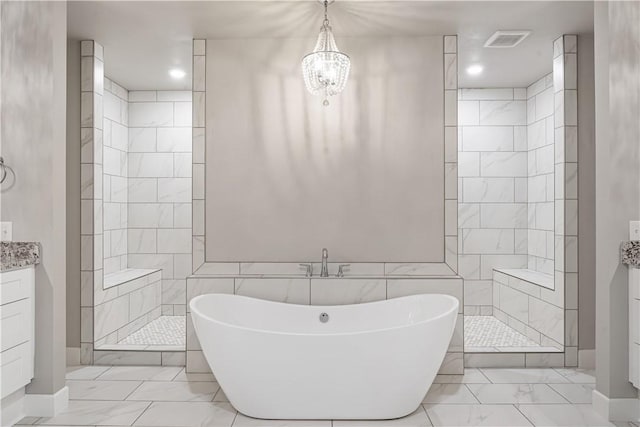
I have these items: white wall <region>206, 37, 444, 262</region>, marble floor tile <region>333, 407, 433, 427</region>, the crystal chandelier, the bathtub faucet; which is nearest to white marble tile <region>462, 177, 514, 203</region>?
white wall <region>206, 37, 444, 262</region>

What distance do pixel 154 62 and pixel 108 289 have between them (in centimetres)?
207

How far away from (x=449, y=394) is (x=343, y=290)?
1001mm

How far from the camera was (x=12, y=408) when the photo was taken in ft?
8.84

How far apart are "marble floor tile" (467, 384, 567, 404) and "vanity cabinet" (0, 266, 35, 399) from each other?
2.75 metres

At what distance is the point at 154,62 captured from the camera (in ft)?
14.4

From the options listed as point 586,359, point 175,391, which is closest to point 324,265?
point 175,391

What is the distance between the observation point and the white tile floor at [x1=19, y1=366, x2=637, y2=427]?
2.77 m

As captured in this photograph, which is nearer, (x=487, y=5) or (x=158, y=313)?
(x=487, y=5)

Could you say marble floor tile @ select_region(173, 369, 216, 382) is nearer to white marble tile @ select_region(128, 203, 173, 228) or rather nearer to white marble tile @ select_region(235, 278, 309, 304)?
white marble tile @ select_region(235, 278, 309, 304)

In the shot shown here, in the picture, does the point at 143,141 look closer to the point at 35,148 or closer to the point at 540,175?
the point at 35,148

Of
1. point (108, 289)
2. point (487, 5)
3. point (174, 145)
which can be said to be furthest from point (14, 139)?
point (487, 5)

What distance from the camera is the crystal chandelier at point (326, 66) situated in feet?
10.2

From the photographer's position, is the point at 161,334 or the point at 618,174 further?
the point at 161,334

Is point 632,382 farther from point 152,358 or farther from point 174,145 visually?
point 174,145
